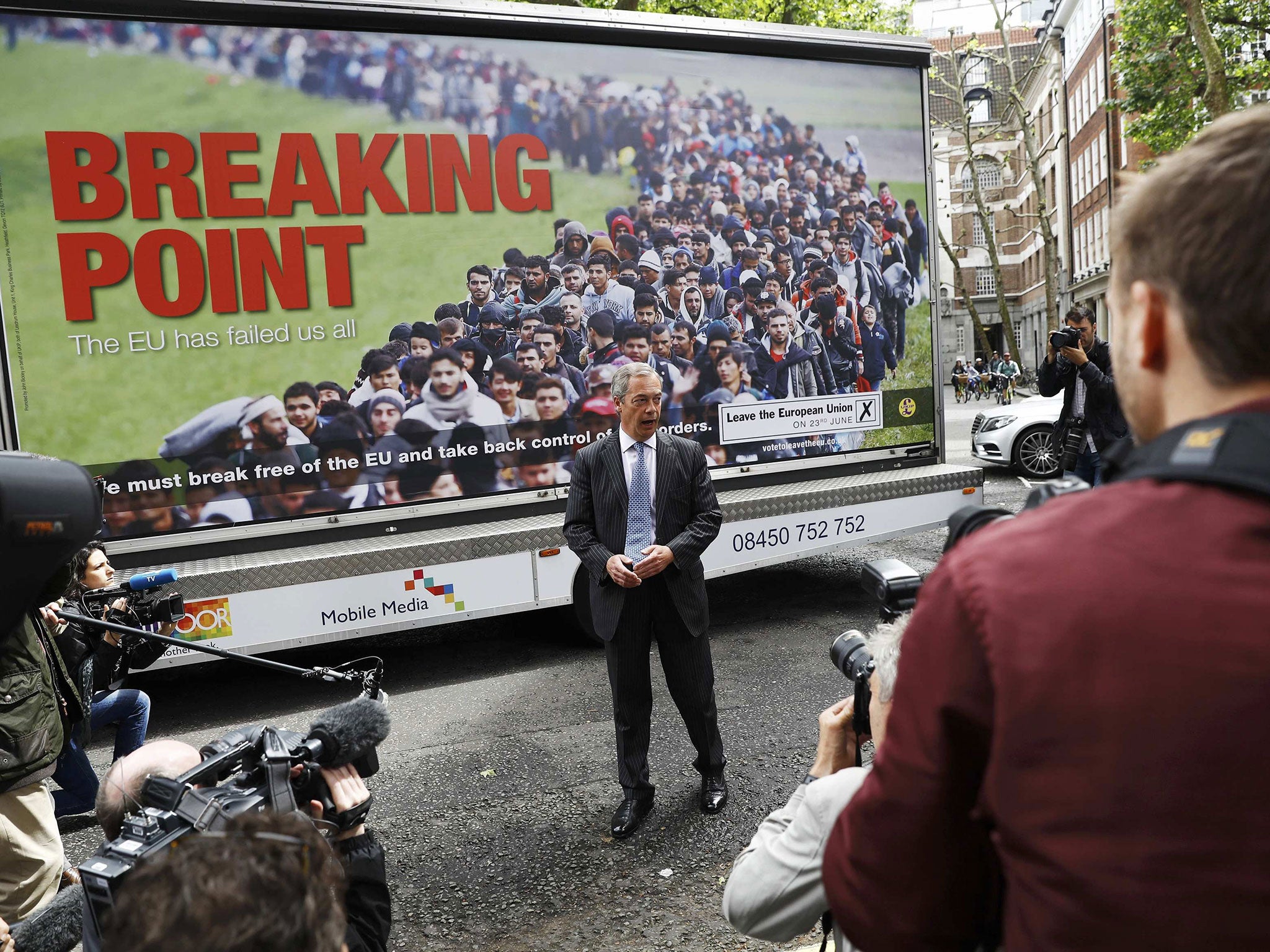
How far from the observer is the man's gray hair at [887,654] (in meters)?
1.74

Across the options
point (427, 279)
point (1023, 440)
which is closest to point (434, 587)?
point (427, 279)

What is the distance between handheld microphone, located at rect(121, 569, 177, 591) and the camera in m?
3.14

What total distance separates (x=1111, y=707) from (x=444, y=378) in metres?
5.26

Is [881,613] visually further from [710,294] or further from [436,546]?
[710,294]

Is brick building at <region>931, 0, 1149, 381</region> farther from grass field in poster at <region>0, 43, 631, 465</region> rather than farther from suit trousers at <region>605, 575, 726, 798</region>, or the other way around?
suit trousers at <region>605, 575, 726, 798</region>

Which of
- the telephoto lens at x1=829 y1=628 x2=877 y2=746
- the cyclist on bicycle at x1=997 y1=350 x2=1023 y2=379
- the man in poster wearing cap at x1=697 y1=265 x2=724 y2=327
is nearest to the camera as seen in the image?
the telephoto lens at x1=829 y1=628 x2=877 y2=746

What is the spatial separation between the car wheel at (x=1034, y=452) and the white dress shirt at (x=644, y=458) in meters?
10.9

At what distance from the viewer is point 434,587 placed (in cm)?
593

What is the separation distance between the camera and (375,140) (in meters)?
5.70

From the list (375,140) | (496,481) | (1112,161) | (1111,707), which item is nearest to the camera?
(1111,707)

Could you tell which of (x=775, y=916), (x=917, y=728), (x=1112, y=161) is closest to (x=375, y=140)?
(x=775, y=916)

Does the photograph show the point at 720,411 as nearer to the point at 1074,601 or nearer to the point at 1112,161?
the point at 1074,601

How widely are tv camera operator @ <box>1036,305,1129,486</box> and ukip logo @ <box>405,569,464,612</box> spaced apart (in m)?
4.56

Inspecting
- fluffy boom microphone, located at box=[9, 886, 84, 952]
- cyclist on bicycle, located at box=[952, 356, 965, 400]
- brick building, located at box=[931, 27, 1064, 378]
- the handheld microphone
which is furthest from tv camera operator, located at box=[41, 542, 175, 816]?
brick building, located at box=[931, 27, 1064, 378]
